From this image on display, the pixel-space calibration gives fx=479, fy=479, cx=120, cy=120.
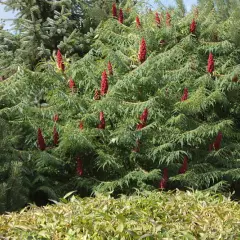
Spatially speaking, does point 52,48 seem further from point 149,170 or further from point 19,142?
point 149,170

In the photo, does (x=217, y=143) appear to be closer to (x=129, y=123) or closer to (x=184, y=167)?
(x=184, y=167)

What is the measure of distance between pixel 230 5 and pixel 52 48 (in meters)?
3.66

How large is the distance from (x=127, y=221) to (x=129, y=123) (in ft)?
12.3

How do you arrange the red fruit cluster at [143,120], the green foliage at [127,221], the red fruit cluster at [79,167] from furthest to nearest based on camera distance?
the red fruit cluster at [79,167], the red fruit cluster at [143,120], the green foliage at [127,221]

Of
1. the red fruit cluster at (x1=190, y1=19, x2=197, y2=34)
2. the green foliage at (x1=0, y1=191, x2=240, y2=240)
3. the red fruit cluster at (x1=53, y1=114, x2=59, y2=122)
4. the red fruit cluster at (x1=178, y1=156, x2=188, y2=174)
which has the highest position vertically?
the red fruit cluster at (x1=190, y1=19, x2=197, y2=34)

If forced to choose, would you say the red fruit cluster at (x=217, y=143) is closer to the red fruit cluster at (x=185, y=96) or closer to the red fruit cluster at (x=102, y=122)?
the red fruit cluster at (x=185, y=96)

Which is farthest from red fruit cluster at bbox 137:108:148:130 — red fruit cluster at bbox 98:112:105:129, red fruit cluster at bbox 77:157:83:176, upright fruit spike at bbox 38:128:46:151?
upright fruit spike at bbox 38:128:46:151

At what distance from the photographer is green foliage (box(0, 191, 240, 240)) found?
2.43m

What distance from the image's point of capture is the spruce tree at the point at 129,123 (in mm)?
6113

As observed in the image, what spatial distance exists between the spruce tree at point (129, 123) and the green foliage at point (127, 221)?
9.55ft

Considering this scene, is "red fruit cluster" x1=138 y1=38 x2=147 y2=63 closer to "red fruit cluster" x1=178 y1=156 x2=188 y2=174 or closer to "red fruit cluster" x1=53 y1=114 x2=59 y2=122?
"red fruit cluster" x1=53 y1=114 x2=59 y2=122

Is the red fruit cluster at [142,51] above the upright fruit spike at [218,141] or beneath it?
above

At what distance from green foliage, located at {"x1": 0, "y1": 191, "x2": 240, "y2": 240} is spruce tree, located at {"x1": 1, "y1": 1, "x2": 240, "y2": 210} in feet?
9.55

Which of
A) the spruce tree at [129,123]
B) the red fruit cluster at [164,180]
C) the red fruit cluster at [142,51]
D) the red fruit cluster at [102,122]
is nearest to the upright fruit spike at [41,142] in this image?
the spruce tree at [129,123]
